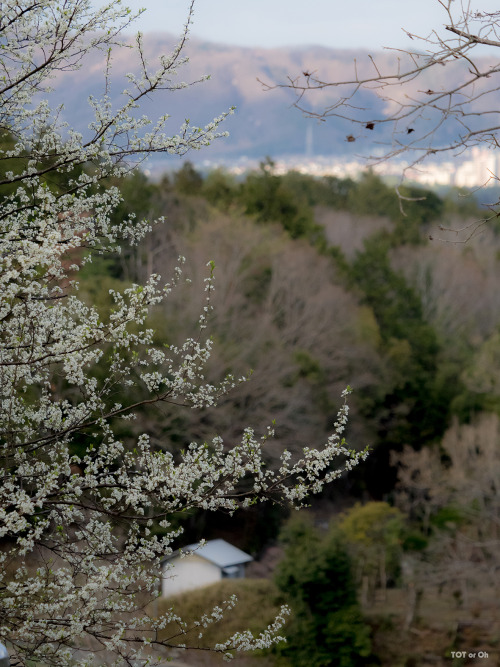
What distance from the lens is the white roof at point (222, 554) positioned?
15.3 metres

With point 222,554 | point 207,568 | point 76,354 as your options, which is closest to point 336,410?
point 222,554

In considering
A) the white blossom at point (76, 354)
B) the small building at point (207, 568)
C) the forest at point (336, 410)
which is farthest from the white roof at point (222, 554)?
the white blossom at point (76, 354)

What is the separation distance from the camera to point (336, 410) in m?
18.4

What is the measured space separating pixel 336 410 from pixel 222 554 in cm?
434

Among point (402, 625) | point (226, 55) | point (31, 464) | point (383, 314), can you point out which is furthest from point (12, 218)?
point (226, 55)

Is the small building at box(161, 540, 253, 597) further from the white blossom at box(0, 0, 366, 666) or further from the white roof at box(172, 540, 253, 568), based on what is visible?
the white blossom at box(0, 0, 366, 666)

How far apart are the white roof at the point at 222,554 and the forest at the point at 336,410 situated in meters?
0.34

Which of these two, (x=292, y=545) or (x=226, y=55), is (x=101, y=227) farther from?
(x=226, y=55)

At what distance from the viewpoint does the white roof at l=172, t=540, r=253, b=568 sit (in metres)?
15.3

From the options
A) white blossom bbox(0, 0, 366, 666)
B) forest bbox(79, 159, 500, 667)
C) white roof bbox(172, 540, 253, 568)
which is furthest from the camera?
white roof bbox(172, 540, 253, 568)

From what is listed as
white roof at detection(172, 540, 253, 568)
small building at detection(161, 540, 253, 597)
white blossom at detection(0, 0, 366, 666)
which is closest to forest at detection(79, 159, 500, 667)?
white roof at detection(172, 540, 253, 568)

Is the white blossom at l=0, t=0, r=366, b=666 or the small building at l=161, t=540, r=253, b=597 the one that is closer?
the white blossom at l=0, t=0, r=366, b=666

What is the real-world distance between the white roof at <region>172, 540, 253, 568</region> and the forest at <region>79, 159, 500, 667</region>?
0.34m

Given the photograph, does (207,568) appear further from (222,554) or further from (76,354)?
(76,354)
